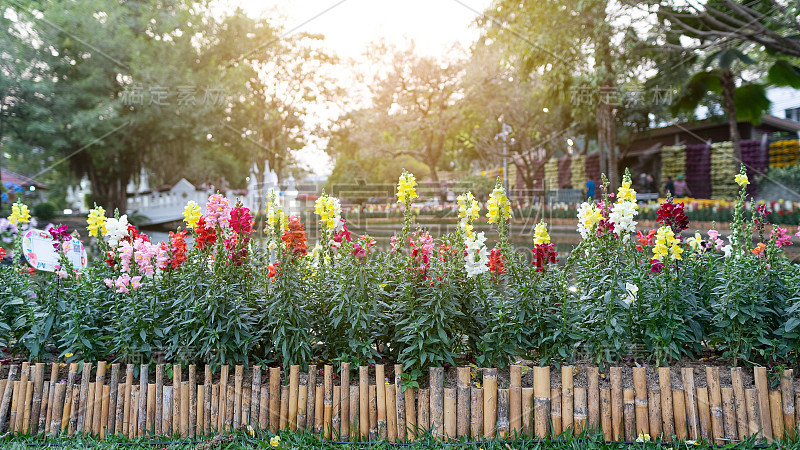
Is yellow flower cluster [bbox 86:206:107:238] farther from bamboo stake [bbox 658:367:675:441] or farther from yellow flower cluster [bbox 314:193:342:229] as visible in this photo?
bamboo stake [bbox 658:367:675:441]

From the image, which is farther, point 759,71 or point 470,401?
point 759,71

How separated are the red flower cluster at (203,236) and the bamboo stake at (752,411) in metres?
2.86

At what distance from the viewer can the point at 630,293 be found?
2791 millimetres

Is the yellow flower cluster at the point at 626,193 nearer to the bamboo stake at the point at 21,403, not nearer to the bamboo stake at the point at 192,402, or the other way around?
the bamboo stake at the point at 192,402

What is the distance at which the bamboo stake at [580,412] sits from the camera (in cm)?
258

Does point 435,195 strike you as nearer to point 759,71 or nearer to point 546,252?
point 759,71

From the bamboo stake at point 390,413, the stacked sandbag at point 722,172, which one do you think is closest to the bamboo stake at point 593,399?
the bamboo stake at point 390,413

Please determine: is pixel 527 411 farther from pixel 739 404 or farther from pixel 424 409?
pixel 739 404

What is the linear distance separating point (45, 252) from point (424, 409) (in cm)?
279

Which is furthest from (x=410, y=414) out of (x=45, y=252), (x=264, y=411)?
(x=45, y=252)

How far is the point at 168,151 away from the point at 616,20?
16.0 metres

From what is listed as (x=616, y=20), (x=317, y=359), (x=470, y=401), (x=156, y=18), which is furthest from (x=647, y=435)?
(x=156, y=18)

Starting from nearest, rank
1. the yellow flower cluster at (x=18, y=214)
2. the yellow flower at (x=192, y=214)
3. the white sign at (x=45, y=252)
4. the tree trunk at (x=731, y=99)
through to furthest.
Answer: the yellow flower at (x=192, y=214) < the white sign at (x=45, y=252) < the yellow flower cluster at (x=18, y=214) < the tree trunk at (x=731, y=99)

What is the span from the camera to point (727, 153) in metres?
18.2
